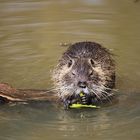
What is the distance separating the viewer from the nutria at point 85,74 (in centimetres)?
607

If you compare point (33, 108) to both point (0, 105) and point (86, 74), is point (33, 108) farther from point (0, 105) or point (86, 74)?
point (86, 74)

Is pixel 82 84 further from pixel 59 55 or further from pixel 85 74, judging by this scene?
pixel 59 55

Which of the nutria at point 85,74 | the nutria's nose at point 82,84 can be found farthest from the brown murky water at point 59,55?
the nutria's nose at point 82,84

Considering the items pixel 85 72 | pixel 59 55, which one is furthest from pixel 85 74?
pixel 59 55

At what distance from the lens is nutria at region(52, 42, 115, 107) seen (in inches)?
239

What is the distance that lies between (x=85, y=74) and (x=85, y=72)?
0.03 m

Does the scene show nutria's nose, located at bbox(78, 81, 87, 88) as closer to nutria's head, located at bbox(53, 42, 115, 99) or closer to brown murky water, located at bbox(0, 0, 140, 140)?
nutria's head, located at bbox(53, 42, 115, 99)

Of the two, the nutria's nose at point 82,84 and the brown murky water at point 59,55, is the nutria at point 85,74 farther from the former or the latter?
the brown murky water at point 59,55

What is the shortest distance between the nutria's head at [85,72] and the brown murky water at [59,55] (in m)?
0.27

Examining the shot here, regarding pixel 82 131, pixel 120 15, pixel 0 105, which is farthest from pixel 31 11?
pixel 82 131

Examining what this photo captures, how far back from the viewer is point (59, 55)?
27.2ft

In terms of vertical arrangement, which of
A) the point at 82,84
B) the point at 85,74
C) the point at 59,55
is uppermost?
the point at 59,55

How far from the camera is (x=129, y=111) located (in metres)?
6.36

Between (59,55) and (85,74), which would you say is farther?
(59,55)
